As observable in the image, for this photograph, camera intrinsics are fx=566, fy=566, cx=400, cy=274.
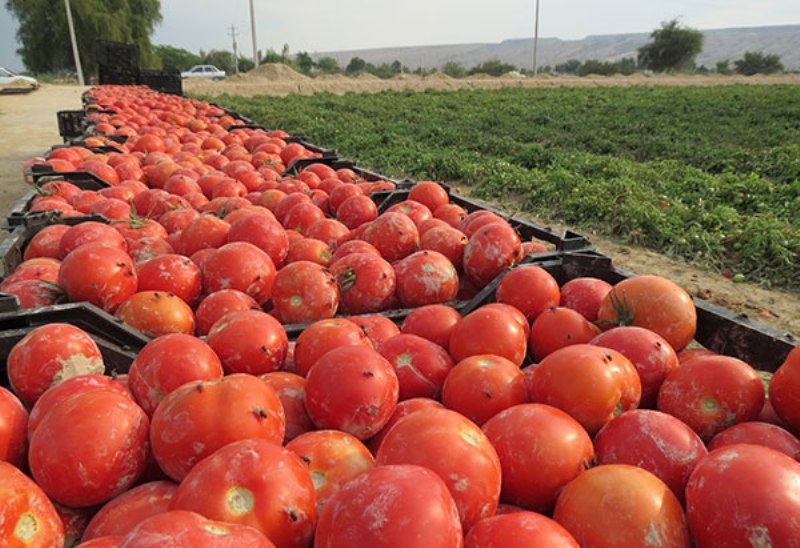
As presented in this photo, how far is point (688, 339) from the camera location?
2.67 meters

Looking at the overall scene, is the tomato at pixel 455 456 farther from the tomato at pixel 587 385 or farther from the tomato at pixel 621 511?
the tomato at pixel 587 385

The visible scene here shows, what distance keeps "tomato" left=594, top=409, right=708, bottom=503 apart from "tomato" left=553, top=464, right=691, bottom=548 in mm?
168

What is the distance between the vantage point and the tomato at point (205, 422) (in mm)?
1639

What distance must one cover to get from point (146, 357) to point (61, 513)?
0.56 m

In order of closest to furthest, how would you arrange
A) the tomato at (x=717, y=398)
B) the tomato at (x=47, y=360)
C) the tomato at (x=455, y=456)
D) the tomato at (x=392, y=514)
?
the tomato at (x=392, y=514)
the tomato at (x=455, y=456)
the tomato at (x=717, y=398)
the tomato at (x=47, y=360)

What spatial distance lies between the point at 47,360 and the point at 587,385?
2032 millimetres

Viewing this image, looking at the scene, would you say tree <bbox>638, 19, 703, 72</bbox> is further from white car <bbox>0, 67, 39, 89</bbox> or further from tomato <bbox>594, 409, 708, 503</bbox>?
tomato <bbox>594, 409, 708, 503</bbox>

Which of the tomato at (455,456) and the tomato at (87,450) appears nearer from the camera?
the tomato at (455,456)

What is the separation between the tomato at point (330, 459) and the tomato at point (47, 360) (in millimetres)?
1047

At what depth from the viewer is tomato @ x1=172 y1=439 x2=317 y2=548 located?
137cm

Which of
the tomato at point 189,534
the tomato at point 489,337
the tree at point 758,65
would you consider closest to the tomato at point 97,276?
the tomato at point 489,337

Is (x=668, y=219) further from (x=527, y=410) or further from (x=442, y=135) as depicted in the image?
(x=442, y=135)

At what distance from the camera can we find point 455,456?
153cm

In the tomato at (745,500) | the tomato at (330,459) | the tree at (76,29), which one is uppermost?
the tree at (76,29)
